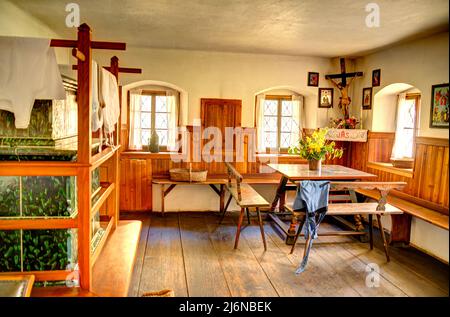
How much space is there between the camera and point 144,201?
16.0 ft

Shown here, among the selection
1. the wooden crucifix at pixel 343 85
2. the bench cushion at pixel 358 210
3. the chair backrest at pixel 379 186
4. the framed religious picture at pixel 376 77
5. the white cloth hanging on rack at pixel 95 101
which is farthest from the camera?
the wooden crucifix at pixel 343 85

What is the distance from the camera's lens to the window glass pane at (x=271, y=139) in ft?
17.3

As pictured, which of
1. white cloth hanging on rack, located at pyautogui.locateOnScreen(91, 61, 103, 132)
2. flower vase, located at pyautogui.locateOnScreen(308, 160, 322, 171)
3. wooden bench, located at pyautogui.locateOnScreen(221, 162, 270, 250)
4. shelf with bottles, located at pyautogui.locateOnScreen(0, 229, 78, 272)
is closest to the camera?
shelf with bottles, located at pyautogui.locateOnScreen(0, 229, 78, 272)

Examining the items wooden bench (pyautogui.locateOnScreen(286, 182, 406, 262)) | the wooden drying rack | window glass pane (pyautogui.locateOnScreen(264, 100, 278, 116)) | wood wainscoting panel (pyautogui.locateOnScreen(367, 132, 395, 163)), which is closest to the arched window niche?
window glass pane (pyautogui.locateOnScreen(264, 100, 278, 116))

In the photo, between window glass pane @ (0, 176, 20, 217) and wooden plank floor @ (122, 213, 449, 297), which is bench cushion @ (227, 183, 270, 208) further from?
window glass pane @ (0, 176, 20, 217)

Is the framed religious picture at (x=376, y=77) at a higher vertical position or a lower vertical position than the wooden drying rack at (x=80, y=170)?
higher

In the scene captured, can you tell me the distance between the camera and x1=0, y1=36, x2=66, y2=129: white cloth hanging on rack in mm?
1733

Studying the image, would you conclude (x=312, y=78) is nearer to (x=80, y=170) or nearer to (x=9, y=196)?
(x=80, y=170)

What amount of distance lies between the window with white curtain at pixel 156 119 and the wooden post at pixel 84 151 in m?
3.19

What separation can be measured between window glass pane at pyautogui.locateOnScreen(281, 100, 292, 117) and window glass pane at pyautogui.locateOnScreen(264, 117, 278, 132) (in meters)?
0.15

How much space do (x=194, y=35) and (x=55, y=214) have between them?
2.60 m

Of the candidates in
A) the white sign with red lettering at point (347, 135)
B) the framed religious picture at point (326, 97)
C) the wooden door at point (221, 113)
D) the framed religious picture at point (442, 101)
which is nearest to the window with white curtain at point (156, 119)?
the wooden door at point (221, 113)

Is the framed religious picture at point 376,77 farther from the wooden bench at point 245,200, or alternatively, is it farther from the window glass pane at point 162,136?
the window glass pane at point 162,136

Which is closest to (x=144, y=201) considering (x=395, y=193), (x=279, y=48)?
(x=279, y=48)
